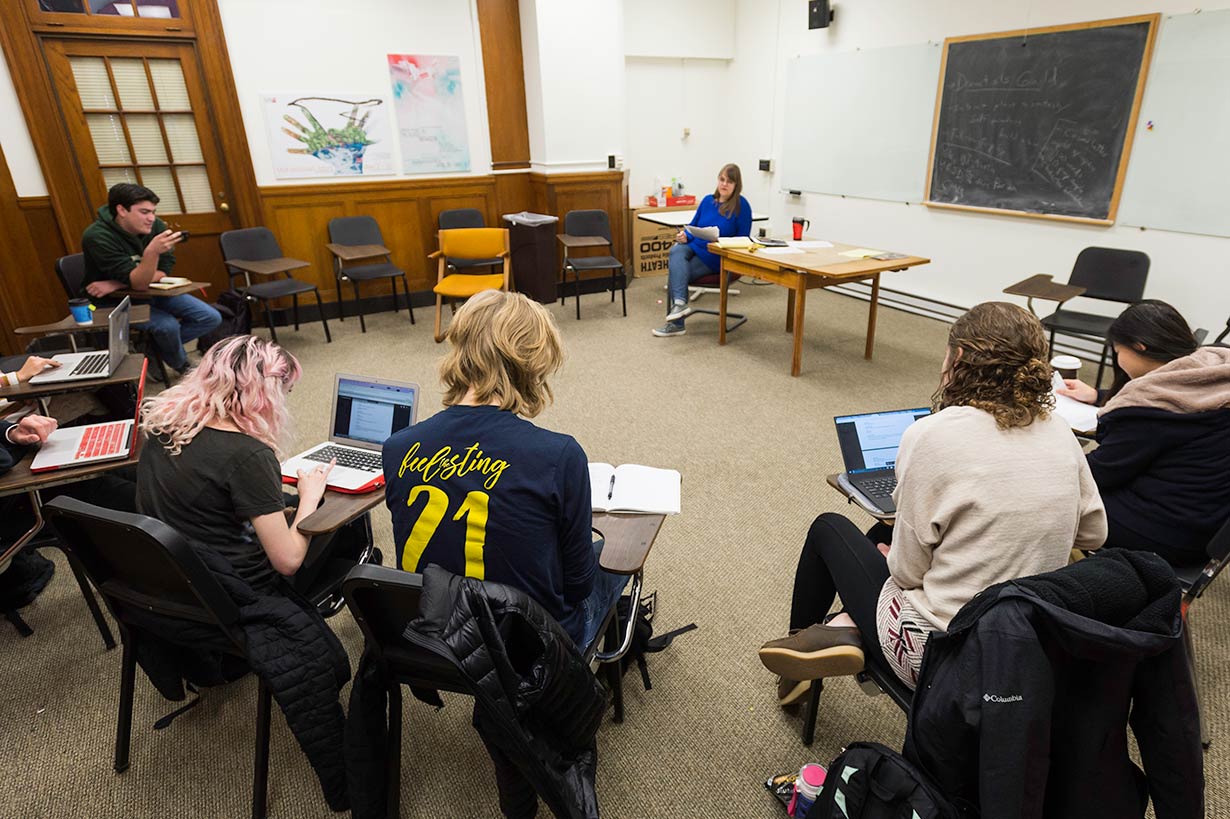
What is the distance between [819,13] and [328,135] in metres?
4.32

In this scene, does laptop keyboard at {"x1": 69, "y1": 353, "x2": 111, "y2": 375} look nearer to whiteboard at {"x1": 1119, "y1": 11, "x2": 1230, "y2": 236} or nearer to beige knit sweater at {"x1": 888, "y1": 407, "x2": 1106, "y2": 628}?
beige knit sweater at {"x1": 888, "y1": 407, "x2": 1106, "y2": 628}

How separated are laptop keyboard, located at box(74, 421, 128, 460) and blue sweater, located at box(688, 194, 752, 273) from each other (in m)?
4.03

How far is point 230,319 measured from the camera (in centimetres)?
481

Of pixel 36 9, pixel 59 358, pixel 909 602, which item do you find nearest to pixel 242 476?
pixel 909 602

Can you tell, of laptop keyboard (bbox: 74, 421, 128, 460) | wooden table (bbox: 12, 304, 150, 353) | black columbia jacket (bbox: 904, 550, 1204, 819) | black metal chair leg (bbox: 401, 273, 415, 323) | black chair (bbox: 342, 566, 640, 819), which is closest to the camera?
black columbia jacket (bbox: 904, 550, 1204, 819)

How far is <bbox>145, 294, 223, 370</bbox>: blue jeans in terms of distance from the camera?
165 inches

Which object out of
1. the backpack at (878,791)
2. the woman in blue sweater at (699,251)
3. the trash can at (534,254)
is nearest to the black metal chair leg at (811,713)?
Answer: the backpack at (878,791)

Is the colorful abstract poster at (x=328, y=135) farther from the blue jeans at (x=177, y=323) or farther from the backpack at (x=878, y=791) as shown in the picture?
the backpack at (x=878, y=791)

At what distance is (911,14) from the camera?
5266mm

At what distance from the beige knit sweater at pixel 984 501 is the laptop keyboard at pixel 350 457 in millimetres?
1418

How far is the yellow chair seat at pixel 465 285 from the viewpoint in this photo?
516 cm

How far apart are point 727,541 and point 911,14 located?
4.80 m

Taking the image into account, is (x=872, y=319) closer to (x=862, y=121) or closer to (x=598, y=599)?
(x=862, y=121)

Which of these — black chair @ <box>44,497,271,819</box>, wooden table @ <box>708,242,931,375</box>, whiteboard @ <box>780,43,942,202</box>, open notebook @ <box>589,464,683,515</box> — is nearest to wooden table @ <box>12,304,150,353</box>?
black chair @ <box>44,497,271,819</box>
